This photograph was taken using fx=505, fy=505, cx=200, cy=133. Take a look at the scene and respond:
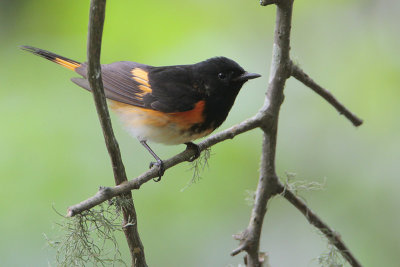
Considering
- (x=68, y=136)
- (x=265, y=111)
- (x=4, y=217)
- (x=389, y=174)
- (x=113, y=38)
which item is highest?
(x=113, y=38)

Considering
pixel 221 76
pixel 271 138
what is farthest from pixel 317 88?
pixel 221 76

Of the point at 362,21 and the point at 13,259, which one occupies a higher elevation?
the point at 362,21

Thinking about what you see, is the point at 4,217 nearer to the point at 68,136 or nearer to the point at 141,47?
the point at 68,136

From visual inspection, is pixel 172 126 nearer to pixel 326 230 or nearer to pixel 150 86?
pixel 150 86

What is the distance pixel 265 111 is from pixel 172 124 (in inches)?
19.5

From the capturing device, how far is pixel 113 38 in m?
2.85

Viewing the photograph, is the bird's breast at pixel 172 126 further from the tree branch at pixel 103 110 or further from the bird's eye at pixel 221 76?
the tree branch at pixel 103 110

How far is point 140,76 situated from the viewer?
2.73 metres

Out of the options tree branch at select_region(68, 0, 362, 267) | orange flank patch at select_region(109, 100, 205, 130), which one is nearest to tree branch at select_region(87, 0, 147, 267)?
tree branch at select_region(68, 0, 362, 267)

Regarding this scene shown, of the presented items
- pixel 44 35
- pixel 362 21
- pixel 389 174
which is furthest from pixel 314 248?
pixel 44 35

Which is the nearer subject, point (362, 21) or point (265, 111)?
point (265, 111)

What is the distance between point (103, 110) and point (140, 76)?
1.22 metres

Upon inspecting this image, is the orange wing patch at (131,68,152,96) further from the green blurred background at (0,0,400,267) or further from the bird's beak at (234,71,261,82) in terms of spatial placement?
the bird's beak at (234,71,261,82)

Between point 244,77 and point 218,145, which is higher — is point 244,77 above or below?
above
